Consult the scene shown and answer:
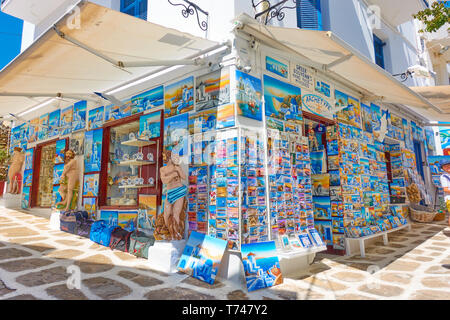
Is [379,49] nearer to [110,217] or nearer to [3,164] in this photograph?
[110,217]

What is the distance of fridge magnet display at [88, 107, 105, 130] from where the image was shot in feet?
20.9

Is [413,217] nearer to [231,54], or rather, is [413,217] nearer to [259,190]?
[259,190]

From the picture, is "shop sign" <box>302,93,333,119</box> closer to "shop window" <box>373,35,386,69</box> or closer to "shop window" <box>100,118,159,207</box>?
"shop window" <box>100,118,159,207</box>

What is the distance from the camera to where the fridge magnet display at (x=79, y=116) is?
22.6 ft

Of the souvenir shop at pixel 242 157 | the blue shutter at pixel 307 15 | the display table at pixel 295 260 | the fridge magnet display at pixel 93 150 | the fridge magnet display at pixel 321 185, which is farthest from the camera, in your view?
the fridge magnet display at pixel 93 150

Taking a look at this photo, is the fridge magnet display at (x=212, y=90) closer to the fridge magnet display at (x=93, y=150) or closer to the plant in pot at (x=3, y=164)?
the fridge magnet display at (x=93, y=150)

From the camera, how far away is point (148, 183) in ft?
17.1

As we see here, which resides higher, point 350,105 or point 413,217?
point 350,105

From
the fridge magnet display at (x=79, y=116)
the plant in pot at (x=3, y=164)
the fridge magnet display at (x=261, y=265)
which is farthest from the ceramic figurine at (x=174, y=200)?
the plant in pot at (x=3, y=164)

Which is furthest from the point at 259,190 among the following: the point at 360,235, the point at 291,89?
the point at 360,235

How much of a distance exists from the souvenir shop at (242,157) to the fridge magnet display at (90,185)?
0.08 ft

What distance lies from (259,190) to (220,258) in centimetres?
111

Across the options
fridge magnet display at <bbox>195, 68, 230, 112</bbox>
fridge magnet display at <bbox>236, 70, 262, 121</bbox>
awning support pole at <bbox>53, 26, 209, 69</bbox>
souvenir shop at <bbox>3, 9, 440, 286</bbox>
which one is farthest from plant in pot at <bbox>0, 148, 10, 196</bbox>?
fridge magnet display at <bbox>236, 70, 262, 121</bbox>

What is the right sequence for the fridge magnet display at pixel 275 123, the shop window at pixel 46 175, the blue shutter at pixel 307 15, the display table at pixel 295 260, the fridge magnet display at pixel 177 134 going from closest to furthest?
1. the display table at pixel 295 260
2. the fridge magnet display at pixel 275 123
3. the fridge magnet display at pixel 177 134
4. the blue shutter at pixel 307 15
5. the shop window at pixel 46 175
